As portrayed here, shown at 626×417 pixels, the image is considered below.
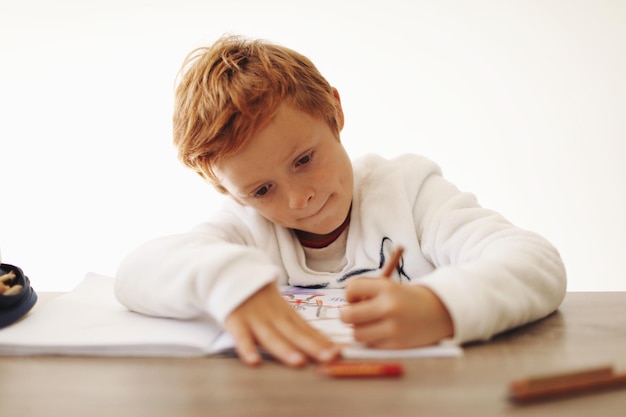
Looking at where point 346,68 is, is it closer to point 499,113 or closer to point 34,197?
point 499,113

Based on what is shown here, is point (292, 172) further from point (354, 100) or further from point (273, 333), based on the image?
point (354, 100)

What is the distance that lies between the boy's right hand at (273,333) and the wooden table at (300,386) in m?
0.01

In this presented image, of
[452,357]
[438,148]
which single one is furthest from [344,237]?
[438,148]

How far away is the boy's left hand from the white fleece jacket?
0.04ft

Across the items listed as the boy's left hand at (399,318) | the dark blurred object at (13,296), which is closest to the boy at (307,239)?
the boy's left hand at (399,318)

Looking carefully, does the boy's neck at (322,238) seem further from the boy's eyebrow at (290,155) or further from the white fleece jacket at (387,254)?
the boy's eyebrow at (290,155)

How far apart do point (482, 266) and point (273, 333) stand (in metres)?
0.21

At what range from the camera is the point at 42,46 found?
1.73 metres

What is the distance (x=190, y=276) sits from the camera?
1.91ft

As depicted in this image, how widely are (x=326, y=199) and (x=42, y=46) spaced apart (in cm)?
132

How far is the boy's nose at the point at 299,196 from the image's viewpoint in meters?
0.76

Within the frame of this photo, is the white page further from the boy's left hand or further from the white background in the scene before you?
the white background

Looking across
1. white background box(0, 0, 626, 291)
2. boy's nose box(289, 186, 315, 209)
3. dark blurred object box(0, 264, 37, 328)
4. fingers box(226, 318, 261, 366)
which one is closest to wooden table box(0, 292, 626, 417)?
fingers box(226, 318, 261, 366)

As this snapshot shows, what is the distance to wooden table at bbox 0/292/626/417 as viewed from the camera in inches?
14.8
